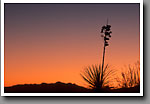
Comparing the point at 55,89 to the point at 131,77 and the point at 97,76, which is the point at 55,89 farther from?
the point at 131,77

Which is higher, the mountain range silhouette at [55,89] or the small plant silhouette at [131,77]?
the small plant silhouette at [131,77]

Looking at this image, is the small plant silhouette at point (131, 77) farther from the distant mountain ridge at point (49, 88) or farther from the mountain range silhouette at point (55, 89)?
the distant mountain ridge at point (49, 88)

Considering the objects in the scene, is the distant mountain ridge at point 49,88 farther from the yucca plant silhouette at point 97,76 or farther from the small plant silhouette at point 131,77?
the small plant silhouette at point 131,77

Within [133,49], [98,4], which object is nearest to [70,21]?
[98,4]

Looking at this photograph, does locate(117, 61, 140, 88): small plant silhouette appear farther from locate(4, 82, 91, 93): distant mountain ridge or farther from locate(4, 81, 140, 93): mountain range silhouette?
locate(4, 82, 91, 93): distant mountain ridge

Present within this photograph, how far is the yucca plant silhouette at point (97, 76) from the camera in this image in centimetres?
187

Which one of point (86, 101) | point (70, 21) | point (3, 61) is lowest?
point (86, 101)

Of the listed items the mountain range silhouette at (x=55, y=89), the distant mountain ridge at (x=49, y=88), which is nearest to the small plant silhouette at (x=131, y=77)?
the mountain range silhouette at (x=55, y=89)

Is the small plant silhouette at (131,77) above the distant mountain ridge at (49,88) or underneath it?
Answer: above

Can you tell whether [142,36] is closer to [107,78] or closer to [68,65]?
[107,78]

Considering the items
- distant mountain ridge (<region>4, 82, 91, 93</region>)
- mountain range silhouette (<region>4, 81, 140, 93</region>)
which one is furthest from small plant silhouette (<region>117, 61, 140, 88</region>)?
distant mountain ridge (<region>4, 82, 91, 93</region>)

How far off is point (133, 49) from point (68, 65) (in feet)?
1.60

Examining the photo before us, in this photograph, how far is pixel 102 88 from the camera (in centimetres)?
188

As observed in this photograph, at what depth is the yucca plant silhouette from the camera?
1.87 meters
